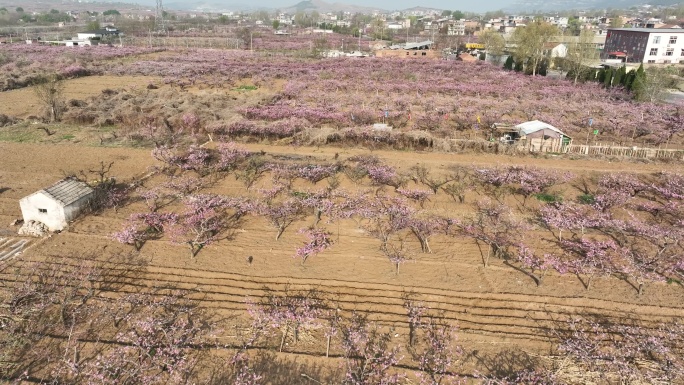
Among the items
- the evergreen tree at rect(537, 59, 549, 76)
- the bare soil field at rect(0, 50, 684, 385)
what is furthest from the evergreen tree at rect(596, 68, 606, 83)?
the bare soil field at rect(0, 50, 684, 385)

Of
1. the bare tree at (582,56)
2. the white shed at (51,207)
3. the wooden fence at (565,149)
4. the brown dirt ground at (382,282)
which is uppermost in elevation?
the bare tree at (582,56)

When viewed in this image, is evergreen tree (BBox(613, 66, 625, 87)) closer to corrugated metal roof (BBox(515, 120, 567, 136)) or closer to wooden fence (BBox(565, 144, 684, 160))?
wooden fence (BBox(565, 144, 684, 160))

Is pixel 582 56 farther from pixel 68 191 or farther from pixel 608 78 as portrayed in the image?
pixel 68 191

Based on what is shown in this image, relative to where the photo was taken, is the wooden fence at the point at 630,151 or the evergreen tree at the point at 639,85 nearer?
the wooden fence at the point at 630,151

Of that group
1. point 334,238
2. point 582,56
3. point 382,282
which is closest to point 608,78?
point 582,56

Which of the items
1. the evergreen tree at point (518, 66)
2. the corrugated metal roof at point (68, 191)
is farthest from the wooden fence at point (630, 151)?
the evergreen tree at point (518, 66)

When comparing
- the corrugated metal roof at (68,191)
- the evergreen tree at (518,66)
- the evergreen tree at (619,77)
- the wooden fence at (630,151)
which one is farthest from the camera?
the evergreen tree at (518,66)

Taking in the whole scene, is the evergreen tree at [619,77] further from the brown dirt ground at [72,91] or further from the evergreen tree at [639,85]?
the brown dirt ground at [72,91]

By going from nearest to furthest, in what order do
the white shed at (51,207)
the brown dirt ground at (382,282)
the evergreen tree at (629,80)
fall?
the brown dirt ground at (382,282)
the white shed at (51,207)
the evergreen tree at (629,80)
